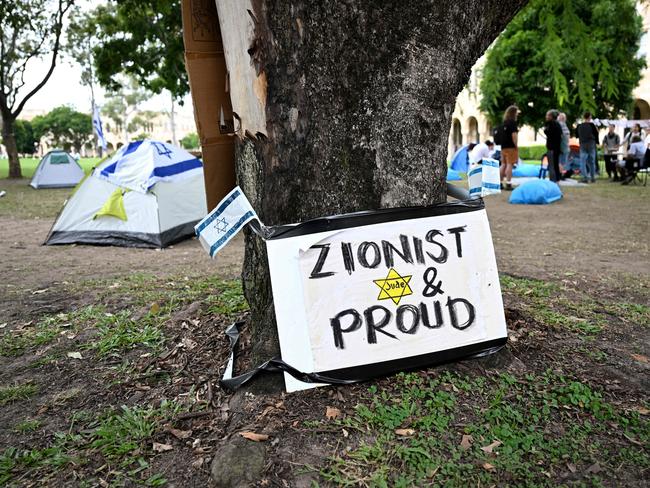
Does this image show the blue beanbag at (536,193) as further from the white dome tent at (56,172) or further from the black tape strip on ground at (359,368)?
the white dome tent at (56,172)

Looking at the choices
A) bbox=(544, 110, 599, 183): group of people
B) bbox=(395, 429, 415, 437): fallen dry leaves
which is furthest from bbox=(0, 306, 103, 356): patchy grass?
bbox=(544, 110, 599, 183): group of people

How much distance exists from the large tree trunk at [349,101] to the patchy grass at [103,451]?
563 mm

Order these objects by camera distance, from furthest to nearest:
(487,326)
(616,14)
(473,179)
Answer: (616,14)
(473,179)
(487,326)

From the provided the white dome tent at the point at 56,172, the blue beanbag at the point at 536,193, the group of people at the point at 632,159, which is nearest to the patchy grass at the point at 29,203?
the white dome tent at the point at 56,172

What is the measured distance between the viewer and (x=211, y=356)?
8.67 ft

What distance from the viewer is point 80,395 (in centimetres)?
245

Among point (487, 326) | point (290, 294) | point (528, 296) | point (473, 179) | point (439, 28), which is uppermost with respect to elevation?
point (439, 28)

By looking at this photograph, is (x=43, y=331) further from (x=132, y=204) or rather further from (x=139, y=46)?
(x=139, y=46)

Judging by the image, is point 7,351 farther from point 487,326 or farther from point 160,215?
point 160,215

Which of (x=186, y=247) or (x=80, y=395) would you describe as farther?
(x=186, y=247)

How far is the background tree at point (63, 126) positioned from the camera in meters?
77.9

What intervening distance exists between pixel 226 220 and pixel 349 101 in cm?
74

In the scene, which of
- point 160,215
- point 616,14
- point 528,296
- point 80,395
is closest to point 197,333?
point 80,395

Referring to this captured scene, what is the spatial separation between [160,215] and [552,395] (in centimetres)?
589
